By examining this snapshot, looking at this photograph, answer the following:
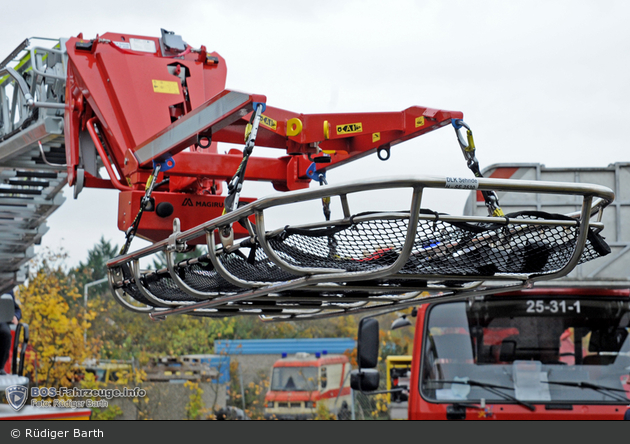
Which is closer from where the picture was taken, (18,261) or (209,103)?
(209,103)

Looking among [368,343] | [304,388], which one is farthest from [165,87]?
[304,388]

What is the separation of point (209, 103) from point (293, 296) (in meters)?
1.05

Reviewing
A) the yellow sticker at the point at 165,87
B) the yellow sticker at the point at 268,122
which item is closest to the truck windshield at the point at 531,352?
the yellow sticker at the point at 165,87

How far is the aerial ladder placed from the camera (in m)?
2.98

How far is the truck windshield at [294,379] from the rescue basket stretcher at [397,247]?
1436cm

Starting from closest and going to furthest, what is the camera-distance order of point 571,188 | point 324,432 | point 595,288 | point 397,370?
point 571,188, point 324,432, point 595,288, point 397,370

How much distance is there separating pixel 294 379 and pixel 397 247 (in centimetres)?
1549

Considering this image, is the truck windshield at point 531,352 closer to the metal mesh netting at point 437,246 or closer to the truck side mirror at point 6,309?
the metal mesh netting at point 437,246

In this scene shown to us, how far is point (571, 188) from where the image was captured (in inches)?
110

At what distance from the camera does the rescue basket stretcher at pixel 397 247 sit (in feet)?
9.22

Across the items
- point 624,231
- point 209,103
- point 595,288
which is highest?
point 209,103

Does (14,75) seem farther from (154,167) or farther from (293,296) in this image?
(293,296)

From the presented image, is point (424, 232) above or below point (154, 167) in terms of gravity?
below

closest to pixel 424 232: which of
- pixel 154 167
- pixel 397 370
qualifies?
pixel 154 167
